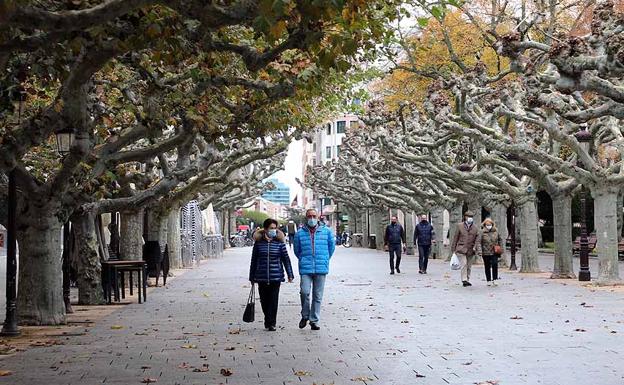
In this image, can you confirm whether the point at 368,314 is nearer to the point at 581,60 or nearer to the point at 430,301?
the point at 430,301

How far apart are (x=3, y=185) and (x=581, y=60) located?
895 cm

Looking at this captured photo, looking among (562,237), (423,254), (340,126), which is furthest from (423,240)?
(340,126)

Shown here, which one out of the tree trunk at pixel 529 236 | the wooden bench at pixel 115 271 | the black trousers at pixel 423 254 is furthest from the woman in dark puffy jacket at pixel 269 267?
the tree trunk at pixel 529 236

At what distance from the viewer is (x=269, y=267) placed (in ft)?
44.7

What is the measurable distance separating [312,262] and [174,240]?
21.2m

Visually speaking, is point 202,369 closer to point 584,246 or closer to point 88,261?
point 88,261

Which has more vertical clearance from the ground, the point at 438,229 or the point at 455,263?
the point at 438,229

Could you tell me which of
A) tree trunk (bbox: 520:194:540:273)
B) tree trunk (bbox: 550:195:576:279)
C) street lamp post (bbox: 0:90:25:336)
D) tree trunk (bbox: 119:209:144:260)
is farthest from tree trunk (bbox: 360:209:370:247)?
street lamp post (bbox: 0:90:25:336)

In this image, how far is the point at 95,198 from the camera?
1781 cm

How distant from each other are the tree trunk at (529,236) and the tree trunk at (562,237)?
2395 millimetres

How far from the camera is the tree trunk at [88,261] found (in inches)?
724

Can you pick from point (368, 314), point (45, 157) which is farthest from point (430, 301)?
point (45, 157)

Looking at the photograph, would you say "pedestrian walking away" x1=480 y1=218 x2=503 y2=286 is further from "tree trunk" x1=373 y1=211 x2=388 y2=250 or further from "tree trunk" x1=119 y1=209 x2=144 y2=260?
"tree trunk" x1=373 y1=211 x2=388 y2=250

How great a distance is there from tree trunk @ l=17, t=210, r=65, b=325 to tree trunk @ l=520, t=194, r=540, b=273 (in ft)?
53.2
